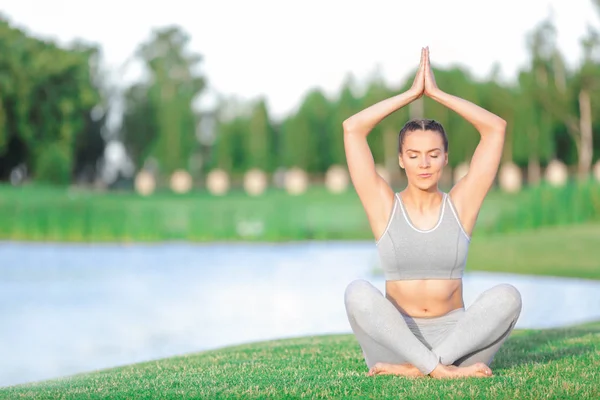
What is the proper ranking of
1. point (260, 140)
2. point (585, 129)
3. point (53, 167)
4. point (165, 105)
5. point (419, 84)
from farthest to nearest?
point (165, 105)
point (260, 140)
point (53, 167)
point (585, 129)
point (419, 84)

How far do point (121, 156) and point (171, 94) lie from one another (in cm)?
462

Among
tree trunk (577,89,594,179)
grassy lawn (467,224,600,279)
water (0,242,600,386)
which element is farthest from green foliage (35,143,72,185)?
grassy lawn (467,224,600,279)

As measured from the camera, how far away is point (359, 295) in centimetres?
479

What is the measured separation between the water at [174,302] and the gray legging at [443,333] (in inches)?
216

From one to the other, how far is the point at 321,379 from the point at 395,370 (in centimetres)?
41

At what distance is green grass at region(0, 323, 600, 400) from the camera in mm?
4641

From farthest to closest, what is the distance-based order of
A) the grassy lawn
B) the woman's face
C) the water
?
the grassy lawn
the water
the woman's face

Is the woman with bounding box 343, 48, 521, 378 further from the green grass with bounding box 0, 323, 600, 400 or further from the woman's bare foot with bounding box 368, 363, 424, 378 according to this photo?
the green grass with bounding box 0, 323, 600, 400

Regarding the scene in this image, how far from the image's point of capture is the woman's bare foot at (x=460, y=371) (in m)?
4.82

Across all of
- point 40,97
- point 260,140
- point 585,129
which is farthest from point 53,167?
point 585,129

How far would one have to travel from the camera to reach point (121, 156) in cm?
4509

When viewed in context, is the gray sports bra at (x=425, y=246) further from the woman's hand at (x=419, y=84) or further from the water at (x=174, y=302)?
the water at (x=174, y=302)

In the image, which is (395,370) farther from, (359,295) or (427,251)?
(427,251)

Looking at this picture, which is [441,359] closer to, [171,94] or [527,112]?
[527,112]
